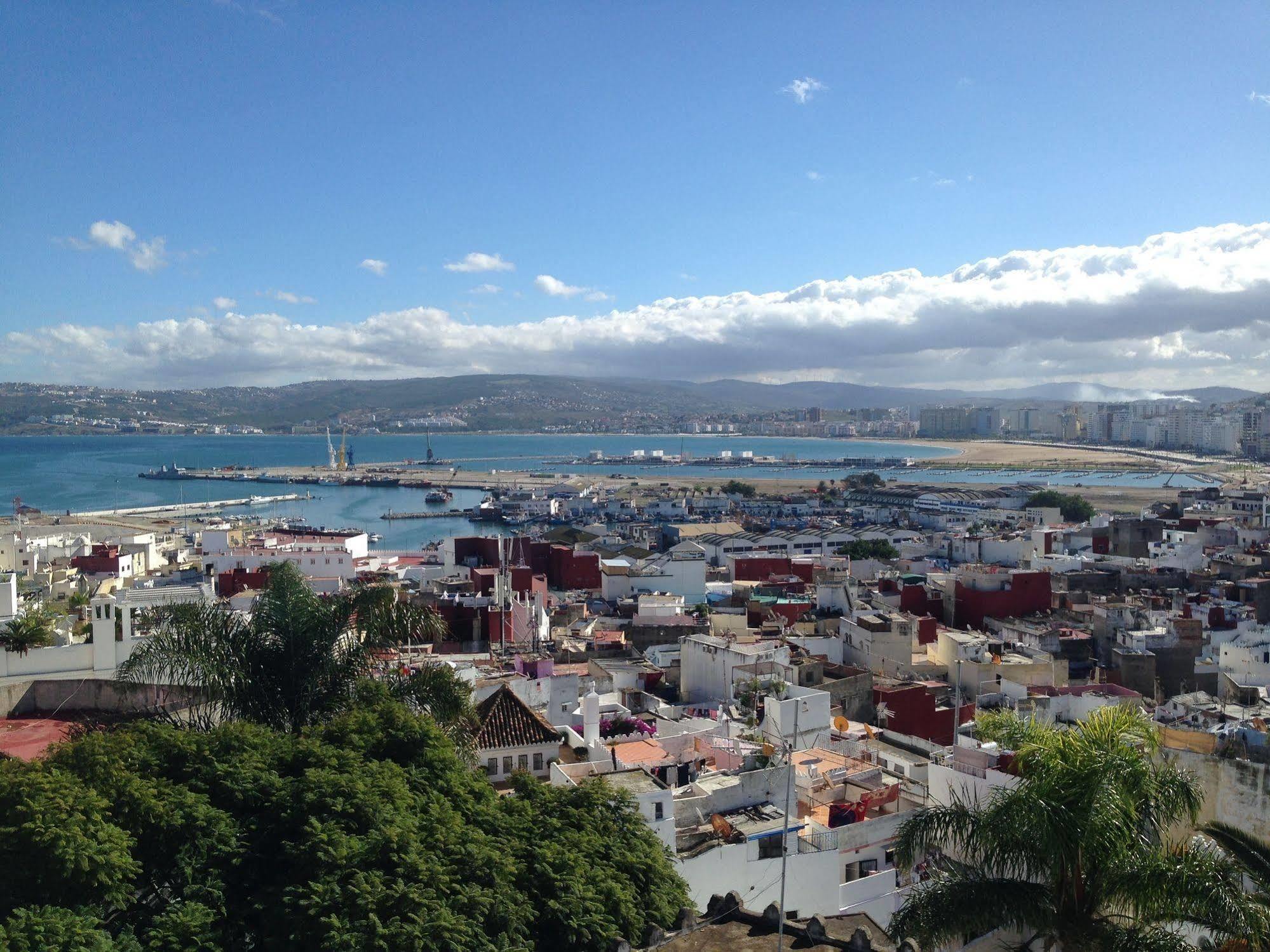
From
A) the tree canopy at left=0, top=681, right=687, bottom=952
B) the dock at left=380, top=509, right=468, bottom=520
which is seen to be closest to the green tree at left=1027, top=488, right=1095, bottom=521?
the dock at left=380, top=509, right=468, bottom=520

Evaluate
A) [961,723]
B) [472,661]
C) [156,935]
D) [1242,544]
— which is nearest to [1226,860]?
[156,935]

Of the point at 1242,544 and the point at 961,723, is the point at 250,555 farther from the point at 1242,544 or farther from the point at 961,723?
the point at 1242,544

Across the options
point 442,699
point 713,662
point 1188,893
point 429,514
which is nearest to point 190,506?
point 429,514

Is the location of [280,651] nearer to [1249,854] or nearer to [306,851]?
[306,851]

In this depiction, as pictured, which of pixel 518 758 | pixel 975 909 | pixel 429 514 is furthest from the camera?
pixel 429 514

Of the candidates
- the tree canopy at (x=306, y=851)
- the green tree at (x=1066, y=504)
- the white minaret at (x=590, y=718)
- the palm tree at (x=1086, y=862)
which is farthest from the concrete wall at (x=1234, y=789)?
the green tree at (x=1066, y=504)

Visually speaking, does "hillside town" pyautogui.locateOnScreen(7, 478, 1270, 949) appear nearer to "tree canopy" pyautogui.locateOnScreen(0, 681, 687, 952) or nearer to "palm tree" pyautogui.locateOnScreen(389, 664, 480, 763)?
"palm tree" pyautogui.locateOnScreen(389, 664, 480, 763)
